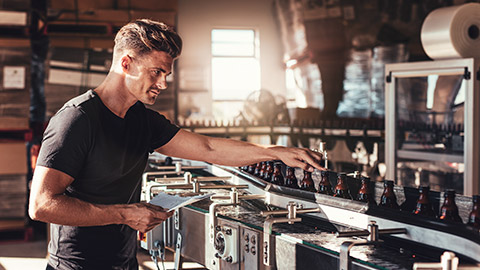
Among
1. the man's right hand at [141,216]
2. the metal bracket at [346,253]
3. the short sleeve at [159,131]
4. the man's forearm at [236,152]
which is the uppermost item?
the short sleeve at [159,131]

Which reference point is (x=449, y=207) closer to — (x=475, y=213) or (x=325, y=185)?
(x=475, y=213)

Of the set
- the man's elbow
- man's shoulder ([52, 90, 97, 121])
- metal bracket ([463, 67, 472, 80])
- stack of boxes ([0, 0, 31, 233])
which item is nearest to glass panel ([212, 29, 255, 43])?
stack of boxes ([0, 0, 31, 233])

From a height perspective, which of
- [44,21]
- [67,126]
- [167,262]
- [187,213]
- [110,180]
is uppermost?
[44,21]

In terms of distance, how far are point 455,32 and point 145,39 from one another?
9.07ft

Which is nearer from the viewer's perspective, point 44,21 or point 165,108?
point 44,21

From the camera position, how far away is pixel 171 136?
96.0 inches

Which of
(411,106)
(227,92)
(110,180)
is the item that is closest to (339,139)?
(411,106)

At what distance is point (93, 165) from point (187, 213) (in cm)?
91

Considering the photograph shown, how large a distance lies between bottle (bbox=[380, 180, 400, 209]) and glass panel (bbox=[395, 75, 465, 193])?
2.08m

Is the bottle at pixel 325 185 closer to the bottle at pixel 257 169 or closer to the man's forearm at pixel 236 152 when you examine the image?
the man's forearm at pixel 236 152

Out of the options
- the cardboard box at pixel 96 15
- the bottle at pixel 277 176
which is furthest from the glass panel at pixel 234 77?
the bottle at pixel 277 176

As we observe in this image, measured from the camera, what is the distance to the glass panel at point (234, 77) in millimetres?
8617

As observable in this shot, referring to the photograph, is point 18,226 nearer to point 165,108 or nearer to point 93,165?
point 165,108

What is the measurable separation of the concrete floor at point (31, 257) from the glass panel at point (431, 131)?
191cm
